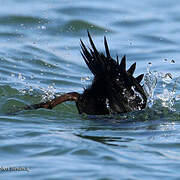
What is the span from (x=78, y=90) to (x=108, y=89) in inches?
81.0

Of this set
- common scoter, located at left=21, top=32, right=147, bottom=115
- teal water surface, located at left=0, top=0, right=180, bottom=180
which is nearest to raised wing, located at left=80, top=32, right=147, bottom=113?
common scoter, located at left=21, top=32, right=147, bottom=115

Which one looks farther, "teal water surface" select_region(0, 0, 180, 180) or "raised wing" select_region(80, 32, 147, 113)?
"raised wing" select_region(80, 32, 147, 113)

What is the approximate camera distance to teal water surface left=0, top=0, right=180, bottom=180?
178 inches

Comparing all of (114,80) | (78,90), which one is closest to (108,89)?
(114,80)

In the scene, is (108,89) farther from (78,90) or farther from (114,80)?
(78,90)

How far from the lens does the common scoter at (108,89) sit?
5566 mm

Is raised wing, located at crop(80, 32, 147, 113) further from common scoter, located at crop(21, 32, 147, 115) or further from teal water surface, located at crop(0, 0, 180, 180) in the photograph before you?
teal water surface, located at crop(0, 0, 180, 180)

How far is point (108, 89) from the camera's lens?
561cm

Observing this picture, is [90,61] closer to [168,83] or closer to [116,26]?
[168,83]

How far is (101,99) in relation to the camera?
5633mm

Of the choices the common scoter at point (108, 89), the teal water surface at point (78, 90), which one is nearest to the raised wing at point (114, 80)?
the common scoter at point (108, 89)

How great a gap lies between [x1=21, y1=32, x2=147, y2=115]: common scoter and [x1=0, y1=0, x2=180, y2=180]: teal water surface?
0.31 feet

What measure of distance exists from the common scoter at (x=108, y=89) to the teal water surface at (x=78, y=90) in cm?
9

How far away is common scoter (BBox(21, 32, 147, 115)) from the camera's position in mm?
5566
